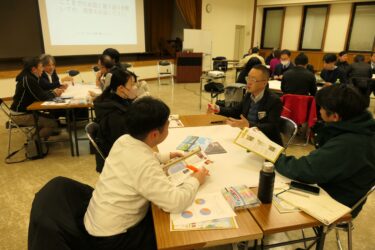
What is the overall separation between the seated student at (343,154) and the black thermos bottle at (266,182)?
223mm

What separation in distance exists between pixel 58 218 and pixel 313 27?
10.6m

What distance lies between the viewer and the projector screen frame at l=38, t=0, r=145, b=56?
5.86 metres

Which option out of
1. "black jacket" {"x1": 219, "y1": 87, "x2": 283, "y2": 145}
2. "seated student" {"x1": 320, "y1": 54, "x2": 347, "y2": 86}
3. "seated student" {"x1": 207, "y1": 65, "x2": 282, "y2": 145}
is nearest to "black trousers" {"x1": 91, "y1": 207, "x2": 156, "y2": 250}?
"seated student" {"x1": 207, "y1": 65, "x2": 282, "y2": 145}

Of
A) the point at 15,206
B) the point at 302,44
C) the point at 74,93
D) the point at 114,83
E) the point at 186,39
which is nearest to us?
the point at 114,83

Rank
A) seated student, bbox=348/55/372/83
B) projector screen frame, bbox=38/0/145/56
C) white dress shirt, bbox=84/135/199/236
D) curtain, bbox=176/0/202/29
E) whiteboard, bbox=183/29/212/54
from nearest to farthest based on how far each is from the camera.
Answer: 1. white dress shirt, bbox=84/135/199/236
2. seated student, bbox=348/55/372/83
3. projector screen frame, bbox=38/0/145/56
4. curtain, bbox=176/0/202/29
5. whiteboard, bbox=183/29/212/54

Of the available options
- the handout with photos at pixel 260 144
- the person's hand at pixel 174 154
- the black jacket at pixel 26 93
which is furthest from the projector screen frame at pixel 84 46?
the handout with photos at pixel 260 144

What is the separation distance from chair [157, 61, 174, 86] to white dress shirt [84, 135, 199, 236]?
Result: 23.5ft

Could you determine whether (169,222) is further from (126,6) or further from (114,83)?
(126,6)

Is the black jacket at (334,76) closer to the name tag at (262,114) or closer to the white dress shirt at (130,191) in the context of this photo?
the name tag at (262,114)

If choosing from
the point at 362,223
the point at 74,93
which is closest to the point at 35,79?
the point at 74,93

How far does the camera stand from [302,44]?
9883 mm

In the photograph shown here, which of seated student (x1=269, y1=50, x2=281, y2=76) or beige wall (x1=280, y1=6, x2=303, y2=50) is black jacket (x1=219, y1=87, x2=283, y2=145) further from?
beige wall (x1=280, y1=6, x2=303, y2=50)

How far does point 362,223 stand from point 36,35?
6684mm

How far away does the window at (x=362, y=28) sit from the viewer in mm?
8383
